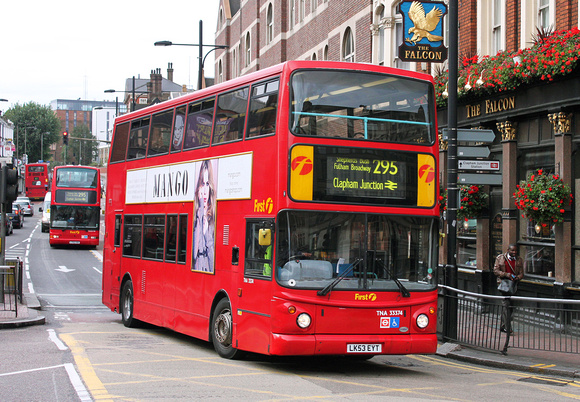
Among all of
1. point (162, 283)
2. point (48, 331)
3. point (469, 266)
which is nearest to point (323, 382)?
point (162, 283)

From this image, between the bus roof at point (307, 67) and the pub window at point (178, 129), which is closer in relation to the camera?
the bus roof at point (307, 67)

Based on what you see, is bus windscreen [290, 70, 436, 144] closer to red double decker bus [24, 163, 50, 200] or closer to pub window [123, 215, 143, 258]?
pub window [123, 215, 143, 258]

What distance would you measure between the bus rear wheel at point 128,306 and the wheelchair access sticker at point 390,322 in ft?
23.6

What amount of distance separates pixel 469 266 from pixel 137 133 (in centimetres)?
909

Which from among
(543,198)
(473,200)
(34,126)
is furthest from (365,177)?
(34,126)

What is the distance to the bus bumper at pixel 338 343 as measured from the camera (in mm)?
9508

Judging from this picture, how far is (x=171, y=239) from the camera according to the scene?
13.4 m

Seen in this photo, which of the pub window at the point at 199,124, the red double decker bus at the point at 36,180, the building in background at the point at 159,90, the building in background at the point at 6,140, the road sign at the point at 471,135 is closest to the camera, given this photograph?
the pub window at the point at 199,124

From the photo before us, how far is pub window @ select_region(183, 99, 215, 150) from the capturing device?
39.6 feet

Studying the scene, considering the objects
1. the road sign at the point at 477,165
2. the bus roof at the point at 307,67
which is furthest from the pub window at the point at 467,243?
the bus roof at the point at 307,67

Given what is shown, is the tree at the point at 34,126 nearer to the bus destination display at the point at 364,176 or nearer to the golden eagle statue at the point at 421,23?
the golden eagle statue at the point at 421,23

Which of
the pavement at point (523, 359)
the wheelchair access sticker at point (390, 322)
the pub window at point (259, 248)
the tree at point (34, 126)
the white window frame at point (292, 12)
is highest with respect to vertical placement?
the tree at point (34, 126)

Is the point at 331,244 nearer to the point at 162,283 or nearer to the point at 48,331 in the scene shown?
the point at 162,283

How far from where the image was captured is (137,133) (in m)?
15.3
